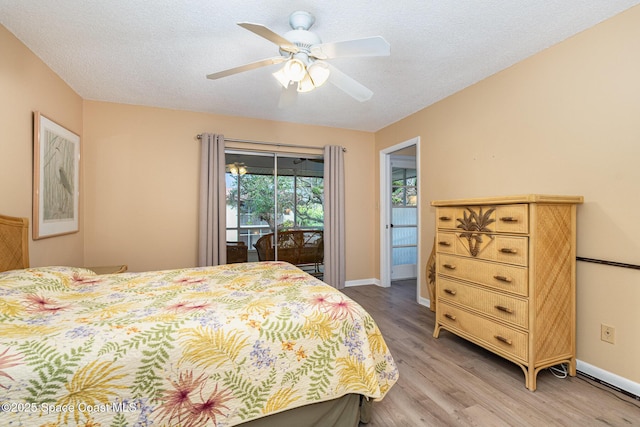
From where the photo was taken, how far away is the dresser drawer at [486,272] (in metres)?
1.92

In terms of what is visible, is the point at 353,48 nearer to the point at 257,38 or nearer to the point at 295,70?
the point at 295,70

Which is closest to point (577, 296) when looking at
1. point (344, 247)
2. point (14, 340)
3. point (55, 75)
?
point (344, 247)

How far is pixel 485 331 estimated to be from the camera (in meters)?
2.16

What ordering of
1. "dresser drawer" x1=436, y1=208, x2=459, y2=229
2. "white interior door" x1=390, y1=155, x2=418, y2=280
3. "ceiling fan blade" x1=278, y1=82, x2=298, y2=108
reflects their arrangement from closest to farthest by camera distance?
"ceiling fan blade" x1=278, y1=82, x2=298, y2=108, "dresser drawer" x1=436, y1=208, x2=459, y2=229, "white interior door" x1=390, y1=155, x2=418, y2=280

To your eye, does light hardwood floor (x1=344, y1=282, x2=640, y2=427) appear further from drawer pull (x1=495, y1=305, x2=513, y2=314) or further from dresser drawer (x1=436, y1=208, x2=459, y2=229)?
dresser drawer (x1=436, y1=208, x2=459, y2=229)

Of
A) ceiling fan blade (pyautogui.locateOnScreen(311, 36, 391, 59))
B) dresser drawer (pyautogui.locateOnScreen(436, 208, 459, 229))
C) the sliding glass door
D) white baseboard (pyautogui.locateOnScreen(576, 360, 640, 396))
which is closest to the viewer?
ceiling fan blade (pyautogui.locateOnScreen(311, 36, 391, 59))

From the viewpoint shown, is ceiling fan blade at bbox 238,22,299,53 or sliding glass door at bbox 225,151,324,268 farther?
sliding glass door at bbox 225,151,324,268

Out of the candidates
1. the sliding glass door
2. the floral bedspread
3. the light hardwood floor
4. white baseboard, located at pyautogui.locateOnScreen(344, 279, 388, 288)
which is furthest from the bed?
white baseboard, located at pyautogui.locateOnScreen(344, 279, 388, 288)

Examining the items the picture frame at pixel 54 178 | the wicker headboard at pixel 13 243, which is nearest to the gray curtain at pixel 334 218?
the picture frame at pixel 54 178

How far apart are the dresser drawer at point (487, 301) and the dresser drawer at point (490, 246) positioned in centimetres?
25

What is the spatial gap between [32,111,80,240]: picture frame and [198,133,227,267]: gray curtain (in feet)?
4.09

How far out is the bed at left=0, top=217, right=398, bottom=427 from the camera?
0.98 meters

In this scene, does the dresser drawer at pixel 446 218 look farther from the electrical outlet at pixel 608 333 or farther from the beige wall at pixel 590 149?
the electrical outlet at pixel 608 333

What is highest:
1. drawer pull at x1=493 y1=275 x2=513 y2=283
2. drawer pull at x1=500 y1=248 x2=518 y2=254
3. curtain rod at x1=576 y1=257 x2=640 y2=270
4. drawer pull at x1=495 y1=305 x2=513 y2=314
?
drawer pull at x1=500 y1=248 x2=518 y2=254
